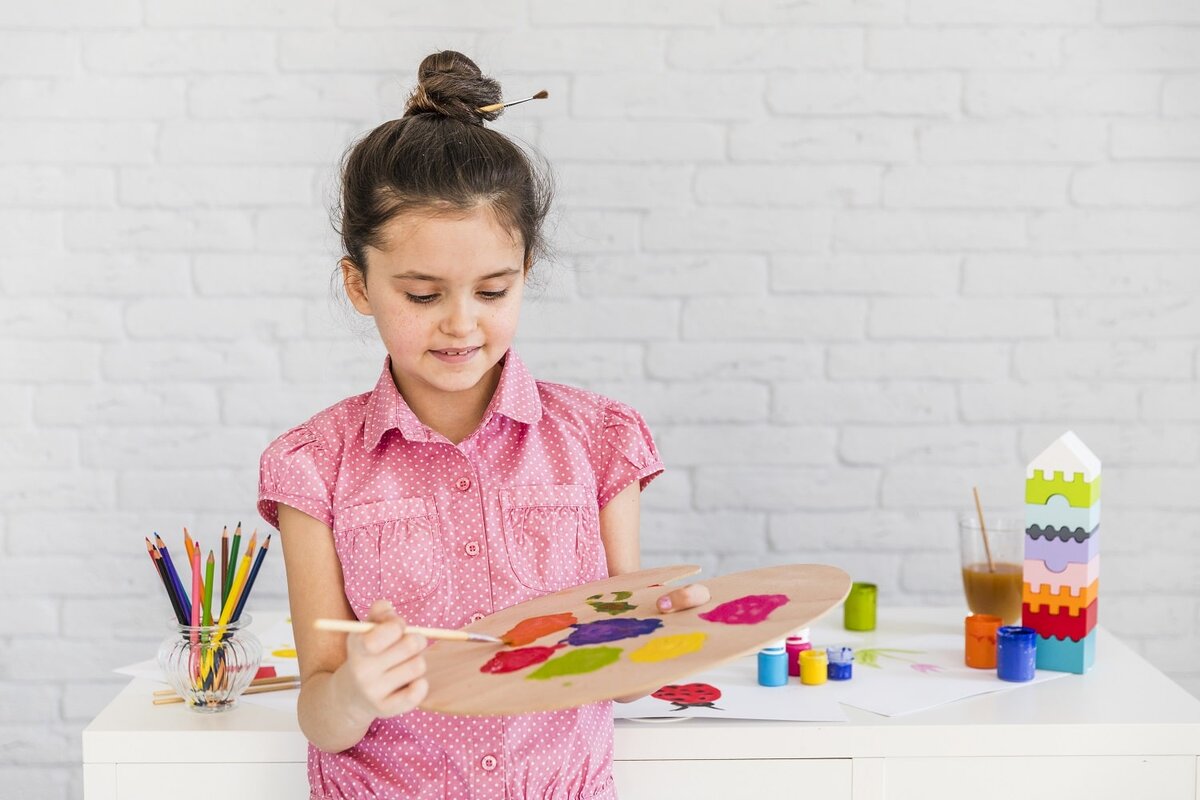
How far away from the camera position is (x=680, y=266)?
78.4 inches

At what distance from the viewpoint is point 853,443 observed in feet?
6.68

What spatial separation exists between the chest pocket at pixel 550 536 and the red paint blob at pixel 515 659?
0.22 meters

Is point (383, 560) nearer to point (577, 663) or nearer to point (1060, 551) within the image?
point (577, 663)

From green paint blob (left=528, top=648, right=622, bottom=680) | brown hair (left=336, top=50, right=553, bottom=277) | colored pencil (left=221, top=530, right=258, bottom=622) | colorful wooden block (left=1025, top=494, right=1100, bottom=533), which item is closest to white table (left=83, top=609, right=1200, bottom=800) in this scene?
colored pencil (left=221, top=530, right=258, bottom=622)

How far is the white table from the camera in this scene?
4.09 ft

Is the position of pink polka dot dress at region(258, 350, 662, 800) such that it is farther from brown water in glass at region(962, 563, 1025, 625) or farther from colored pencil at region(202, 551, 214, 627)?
brown water in glass at region(962, 563, 1025, 625)

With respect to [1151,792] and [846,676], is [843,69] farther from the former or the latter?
[1151,792]

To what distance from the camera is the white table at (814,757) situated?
49.1 inches

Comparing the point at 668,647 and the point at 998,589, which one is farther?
the point at 998,589

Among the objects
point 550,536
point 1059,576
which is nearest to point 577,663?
point 550,536

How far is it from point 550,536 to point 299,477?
0.24m

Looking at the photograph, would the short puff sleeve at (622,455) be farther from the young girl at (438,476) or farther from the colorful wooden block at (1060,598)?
the colorful wooden block at (1060,598)

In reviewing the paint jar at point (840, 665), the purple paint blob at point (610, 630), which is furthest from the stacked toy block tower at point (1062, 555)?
the purple paint blob at point (610, 630)

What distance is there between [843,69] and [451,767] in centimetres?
130
